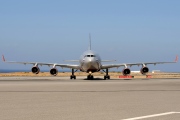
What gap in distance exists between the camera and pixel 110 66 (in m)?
57.1

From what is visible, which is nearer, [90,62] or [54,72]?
[90,62]

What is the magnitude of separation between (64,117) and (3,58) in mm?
48104

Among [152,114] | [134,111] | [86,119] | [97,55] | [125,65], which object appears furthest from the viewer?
[125,65]

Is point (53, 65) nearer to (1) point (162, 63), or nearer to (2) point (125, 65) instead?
(2) point (125, 65)

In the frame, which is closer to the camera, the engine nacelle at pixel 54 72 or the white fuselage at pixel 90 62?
the white fuselage at pixel 90 62

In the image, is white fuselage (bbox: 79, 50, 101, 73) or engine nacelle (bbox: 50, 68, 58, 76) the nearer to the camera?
white fuselage (bbox: 79, 50, 101, 73)

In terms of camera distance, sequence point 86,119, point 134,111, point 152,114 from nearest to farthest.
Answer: point 86,119 < point 152,114 < point 134,111

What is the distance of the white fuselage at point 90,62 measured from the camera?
2009 inches

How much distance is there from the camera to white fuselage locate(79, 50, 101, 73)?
5103 cm

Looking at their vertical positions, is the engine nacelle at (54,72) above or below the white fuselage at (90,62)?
below

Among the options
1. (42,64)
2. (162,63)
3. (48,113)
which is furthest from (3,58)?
(48,113)

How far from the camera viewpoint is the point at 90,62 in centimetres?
5078

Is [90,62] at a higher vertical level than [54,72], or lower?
higher

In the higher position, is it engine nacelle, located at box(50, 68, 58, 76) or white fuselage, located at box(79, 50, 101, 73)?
white fuselage, located at box(79, 50, 101, 73)
